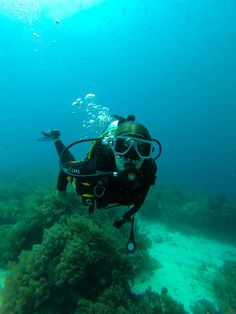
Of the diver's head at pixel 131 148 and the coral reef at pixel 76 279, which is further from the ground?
the diver's head at pixel 131 148

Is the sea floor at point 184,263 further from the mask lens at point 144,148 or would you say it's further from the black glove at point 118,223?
the mask lens at point 144,148

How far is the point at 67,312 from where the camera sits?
5.52m

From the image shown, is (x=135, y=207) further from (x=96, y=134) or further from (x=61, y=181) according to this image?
(x=96, y=134)

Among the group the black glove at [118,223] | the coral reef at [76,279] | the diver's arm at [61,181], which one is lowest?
the coral reef at [76,279]

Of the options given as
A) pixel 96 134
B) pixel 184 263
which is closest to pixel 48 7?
pixel 96 134

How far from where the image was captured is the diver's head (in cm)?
363

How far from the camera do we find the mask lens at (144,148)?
371 centimetres

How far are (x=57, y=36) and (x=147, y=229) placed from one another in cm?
7487

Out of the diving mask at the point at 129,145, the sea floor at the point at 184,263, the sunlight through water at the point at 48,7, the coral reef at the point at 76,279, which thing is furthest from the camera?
the sunlight through water at the point at 48,7

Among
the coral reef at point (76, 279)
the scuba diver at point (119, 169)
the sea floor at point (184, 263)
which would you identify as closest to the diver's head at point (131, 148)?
the scuba diver at point (119, 169)

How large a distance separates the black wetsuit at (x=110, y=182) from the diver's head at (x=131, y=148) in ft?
0.45

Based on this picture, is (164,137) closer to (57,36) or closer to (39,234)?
(57,36)

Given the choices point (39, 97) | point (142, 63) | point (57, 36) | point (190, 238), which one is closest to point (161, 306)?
point (190, 238)

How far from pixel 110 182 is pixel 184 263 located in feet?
26.2
